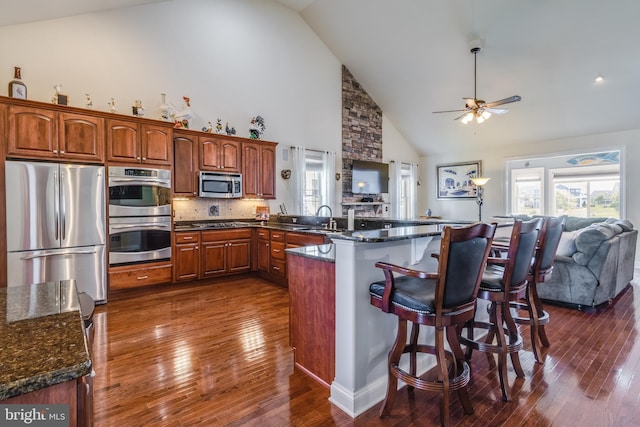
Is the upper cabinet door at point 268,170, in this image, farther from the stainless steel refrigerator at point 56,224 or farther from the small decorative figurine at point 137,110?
the stainless steel refrigerator at point 56,224

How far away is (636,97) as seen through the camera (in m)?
5.41

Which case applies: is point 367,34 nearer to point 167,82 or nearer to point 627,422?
point 167,82

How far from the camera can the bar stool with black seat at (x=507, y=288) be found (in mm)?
2100

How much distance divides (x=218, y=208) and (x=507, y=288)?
4.78m

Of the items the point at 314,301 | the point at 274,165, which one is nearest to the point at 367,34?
the point at 274,165

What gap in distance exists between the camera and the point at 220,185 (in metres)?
5.37

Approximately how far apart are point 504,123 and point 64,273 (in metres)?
8.07

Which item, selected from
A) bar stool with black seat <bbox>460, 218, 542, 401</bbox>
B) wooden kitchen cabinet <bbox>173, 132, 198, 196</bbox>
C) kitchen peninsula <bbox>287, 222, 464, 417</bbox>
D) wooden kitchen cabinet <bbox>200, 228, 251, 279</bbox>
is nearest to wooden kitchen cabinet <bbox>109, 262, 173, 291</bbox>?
wooden kitchen cabinet <bbox>200, 228, 251, 279</bbox>

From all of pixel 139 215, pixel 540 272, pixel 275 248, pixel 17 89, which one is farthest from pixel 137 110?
pixel 540 272

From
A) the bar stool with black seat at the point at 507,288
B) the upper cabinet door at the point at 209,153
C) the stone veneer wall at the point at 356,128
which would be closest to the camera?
the bar stool with black seat at the point at 507,288

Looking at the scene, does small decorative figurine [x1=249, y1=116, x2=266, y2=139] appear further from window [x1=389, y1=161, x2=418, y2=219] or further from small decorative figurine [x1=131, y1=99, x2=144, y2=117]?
window [x1=389, y1=161, x2=418, y2=219]

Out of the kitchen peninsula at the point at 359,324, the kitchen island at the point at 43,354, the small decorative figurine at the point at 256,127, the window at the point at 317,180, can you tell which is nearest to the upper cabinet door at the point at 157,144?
the small decorative figurine at the point at 256,127

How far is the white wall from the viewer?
167 inches

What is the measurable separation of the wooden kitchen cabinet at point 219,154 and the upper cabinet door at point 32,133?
6.04 feet
